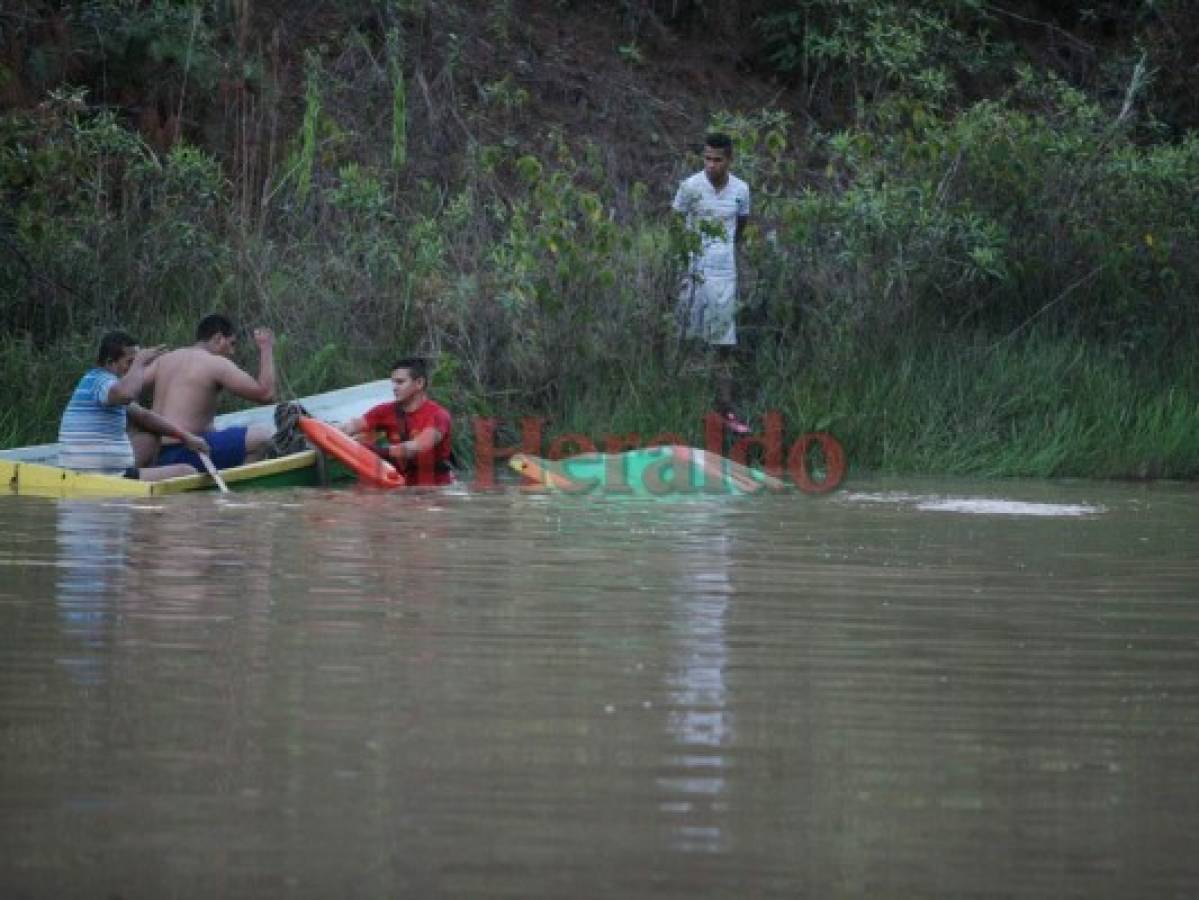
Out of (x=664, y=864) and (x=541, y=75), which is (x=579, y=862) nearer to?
(x=664, y=864)

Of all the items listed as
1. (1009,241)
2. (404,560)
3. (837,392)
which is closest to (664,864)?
(404,560)

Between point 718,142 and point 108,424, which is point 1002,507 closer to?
A: point 718,142

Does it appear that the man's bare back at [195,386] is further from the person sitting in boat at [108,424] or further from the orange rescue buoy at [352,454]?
the orange rescue buoy at [352,454]

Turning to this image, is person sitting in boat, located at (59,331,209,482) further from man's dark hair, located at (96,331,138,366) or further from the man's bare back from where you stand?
the man's bare back

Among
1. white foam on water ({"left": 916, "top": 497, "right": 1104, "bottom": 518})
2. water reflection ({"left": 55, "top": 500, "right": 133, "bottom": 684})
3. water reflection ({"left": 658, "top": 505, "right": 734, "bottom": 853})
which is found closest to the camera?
water reflection ({"left": 658, "top": 505, "right": 734, "bottom": 853})

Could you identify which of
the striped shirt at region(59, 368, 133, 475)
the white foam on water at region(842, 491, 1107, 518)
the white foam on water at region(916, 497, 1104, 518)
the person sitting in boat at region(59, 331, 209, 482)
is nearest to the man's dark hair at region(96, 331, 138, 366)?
the person sitting in boat at region(59, 331, 209, 482)

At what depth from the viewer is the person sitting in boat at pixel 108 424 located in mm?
13695

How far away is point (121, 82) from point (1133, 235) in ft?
26.4

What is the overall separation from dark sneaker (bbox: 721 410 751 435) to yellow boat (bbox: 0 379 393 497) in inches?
86.8

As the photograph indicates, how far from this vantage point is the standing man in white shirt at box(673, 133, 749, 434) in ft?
53.1

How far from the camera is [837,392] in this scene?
16031mm

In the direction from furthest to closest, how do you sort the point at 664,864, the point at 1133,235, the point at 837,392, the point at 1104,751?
the point at 1133,235 → the point at 837,392 → the point at 1104,751 → the point at 664,864

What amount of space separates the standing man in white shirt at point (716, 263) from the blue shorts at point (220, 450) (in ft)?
10.9

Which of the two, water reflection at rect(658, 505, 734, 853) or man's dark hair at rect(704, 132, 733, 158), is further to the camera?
man's dark hair at rect(704, 132, 733, 158)
